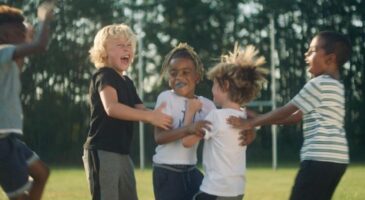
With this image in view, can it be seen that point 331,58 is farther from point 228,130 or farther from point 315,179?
point 228,130

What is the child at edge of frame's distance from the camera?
172 inches

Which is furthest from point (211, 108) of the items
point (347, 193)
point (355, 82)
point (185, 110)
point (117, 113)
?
point (355, 82)

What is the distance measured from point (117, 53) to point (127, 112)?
0.53 metres

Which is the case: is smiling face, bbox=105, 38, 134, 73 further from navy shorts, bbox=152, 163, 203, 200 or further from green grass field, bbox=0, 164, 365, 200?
green grass field, bbox=0, 164, 365, 200

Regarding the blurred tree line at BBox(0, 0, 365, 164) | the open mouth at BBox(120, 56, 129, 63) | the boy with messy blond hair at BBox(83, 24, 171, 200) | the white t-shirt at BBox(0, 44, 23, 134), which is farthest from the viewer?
the blurred tree line at BBox(0, 0, 365, 164)

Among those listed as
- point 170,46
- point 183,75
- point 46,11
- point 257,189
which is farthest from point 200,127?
point 170,46

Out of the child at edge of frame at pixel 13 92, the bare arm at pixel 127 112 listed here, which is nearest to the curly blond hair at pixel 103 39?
the bare arm at pixel 127 112

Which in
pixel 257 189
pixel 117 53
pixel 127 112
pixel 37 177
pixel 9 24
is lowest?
pixel 257 189


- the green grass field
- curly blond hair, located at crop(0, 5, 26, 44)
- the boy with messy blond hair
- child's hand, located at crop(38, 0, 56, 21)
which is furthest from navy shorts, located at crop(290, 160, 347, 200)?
the green grass field

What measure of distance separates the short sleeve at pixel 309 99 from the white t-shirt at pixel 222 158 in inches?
17.9

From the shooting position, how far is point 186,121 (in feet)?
14.4

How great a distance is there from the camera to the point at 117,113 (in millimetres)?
4434

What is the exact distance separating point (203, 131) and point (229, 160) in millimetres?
228

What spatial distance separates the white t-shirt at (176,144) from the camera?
14.6 feet
